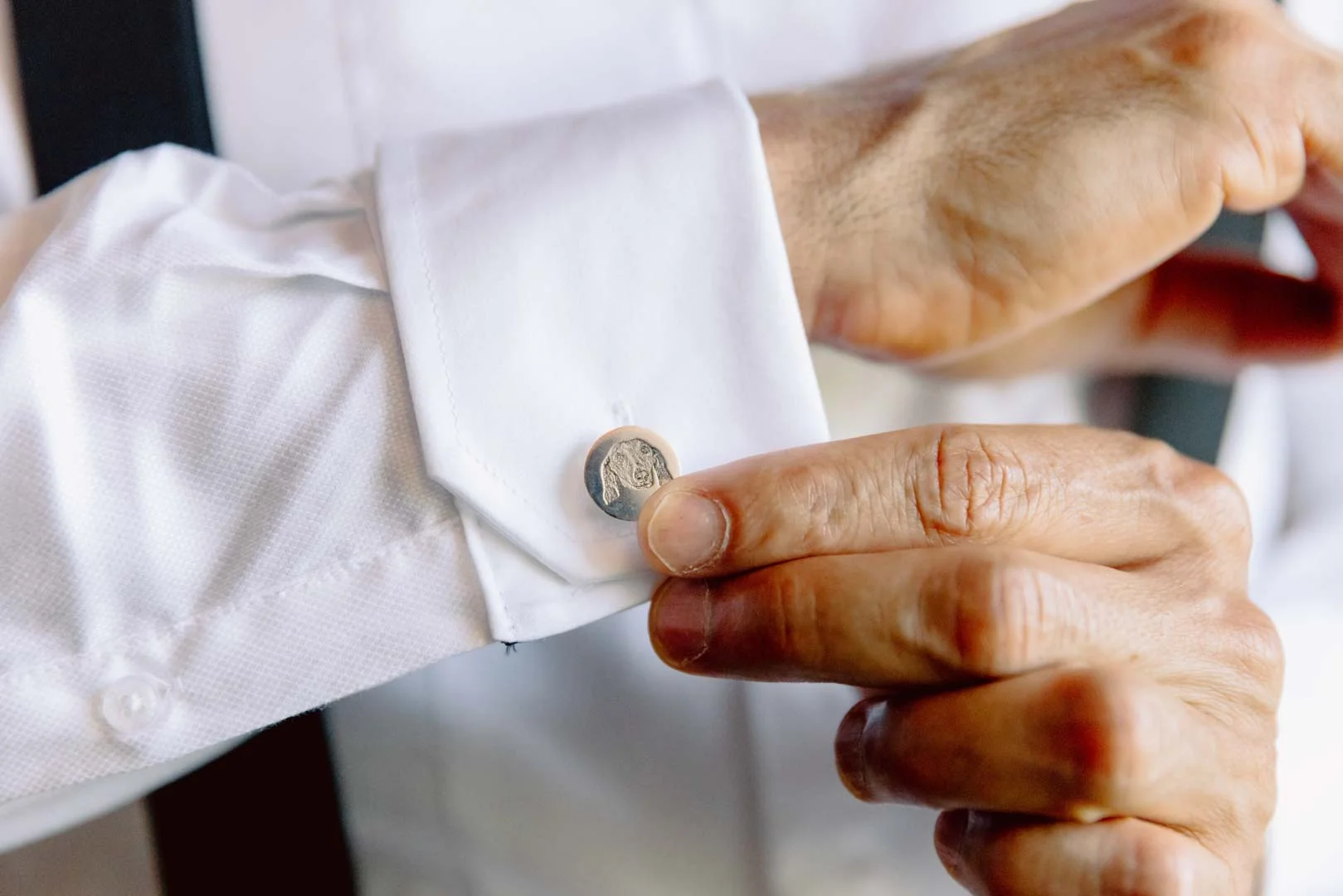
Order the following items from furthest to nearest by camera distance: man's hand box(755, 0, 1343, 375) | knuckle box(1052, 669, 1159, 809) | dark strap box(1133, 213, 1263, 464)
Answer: dark strap box(1133, 213, 1263, 464), man's hand box(755, 0, 1343, 375), knuckle box(1052, 669, 1159, 809)

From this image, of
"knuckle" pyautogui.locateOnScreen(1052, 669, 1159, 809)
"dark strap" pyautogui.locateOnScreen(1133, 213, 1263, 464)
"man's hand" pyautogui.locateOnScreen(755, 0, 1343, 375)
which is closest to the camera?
"knuckle" pyautogui.locateOnScreen(1052, 669, 1159, 809)

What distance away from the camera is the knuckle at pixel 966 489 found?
394mm

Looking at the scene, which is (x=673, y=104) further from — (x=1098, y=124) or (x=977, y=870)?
(x=977, y=870)

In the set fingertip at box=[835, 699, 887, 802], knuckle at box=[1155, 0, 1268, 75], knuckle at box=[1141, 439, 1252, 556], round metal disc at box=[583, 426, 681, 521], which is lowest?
fingertip at box=[835, 699, 887, 802]

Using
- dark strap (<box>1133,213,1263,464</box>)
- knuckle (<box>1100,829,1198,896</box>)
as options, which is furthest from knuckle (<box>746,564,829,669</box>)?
dark strap (<box>1133,213,1263,464</box>)

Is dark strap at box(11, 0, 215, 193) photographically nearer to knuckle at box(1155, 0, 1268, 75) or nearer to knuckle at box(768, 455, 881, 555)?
knuckle at box(768, 455, 881, 555)

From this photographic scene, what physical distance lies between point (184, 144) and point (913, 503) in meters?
0.43

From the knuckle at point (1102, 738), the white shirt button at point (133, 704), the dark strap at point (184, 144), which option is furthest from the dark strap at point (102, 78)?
the knuckle at point (1102, 738)

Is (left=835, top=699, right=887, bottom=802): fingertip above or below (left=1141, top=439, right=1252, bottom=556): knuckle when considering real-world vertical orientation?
below

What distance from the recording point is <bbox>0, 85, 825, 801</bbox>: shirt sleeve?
367 millimetres

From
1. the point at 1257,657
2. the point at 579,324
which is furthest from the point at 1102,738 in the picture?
the point at 579,324

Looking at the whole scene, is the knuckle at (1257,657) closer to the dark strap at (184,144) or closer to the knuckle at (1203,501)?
the knuckle at (1203,501)

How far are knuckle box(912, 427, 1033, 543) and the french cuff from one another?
0.05 metres

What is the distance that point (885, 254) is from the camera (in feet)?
1.51
